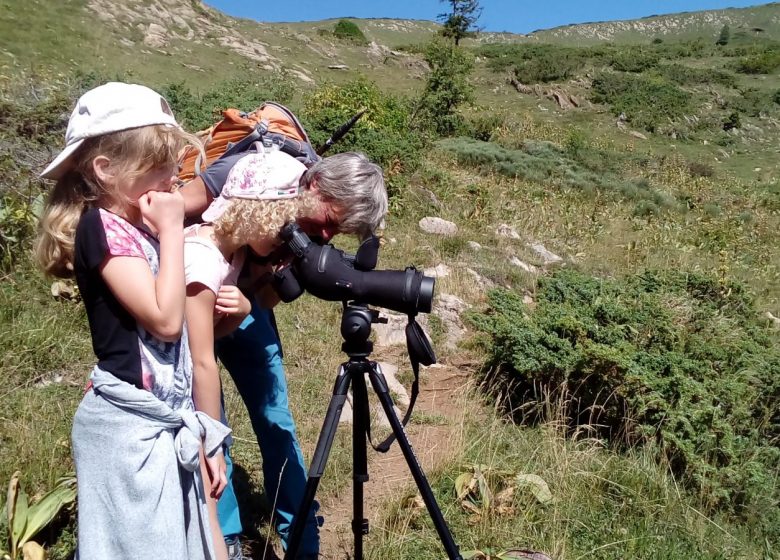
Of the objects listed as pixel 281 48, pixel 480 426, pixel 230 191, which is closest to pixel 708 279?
pixel 480 426

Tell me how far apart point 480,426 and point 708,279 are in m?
3.09

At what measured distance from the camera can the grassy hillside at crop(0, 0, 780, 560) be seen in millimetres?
2664

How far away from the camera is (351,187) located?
1.81 meters

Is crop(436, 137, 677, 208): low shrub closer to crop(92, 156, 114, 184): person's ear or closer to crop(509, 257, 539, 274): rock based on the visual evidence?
crop(509, 257, 539, 274): rock

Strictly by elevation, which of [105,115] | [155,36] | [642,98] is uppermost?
[642,98]

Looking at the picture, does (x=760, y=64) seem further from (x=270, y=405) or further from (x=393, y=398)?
(x=270, y=405)

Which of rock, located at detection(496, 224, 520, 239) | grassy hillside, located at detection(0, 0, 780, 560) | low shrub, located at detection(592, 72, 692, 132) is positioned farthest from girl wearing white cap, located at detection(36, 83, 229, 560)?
low shrub, located at detection(592, 72, 692, 132)

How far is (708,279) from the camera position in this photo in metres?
5.56

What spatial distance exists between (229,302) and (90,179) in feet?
1.45

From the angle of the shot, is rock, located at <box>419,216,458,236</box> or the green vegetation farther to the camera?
the green vegetation

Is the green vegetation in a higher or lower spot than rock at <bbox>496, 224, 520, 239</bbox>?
higher

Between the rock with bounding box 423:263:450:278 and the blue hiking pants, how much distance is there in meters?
3.62

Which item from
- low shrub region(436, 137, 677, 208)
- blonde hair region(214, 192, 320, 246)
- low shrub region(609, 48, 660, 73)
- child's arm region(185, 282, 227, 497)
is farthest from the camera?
low shrub region(609, 48, 660, 73)

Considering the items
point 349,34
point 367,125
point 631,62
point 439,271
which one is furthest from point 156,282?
point 631,62
